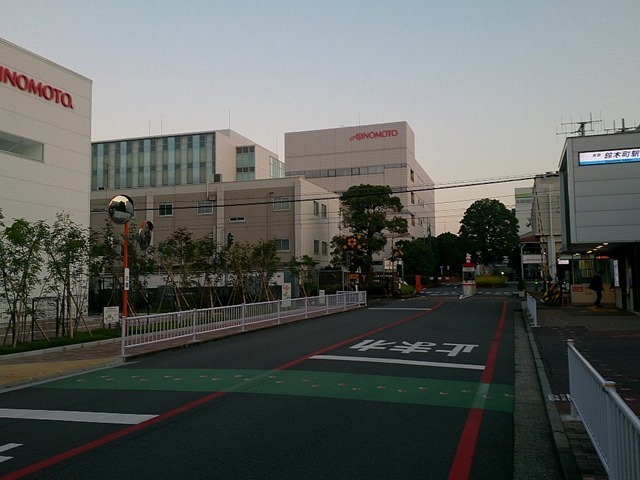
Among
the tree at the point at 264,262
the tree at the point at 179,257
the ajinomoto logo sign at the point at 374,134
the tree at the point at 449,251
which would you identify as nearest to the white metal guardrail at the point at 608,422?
the tree at the point at 179,257

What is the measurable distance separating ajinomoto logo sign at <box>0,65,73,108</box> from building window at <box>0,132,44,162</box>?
2.18m

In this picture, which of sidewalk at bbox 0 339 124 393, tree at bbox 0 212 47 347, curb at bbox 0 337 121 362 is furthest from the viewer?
tree at bbox 0 212 47 347

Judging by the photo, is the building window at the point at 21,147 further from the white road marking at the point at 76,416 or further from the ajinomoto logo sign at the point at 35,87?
the white road marking at the point at 76,416

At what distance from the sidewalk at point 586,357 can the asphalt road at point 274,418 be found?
0.62 m

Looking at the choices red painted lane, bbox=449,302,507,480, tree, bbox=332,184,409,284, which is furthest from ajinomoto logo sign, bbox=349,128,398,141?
red painted lane, bbox=449,302,507,480

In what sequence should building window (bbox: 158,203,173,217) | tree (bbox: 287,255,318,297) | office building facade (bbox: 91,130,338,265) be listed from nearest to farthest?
1. tree (bbox: 287,255,318,297)
2. office building facade (bbox: 91,130,338,265)
3. building window (bbox: 158,203,173,217)

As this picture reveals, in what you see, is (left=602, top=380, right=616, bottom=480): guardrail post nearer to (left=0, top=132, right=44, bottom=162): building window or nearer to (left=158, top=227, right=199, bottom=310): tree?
(left=158, top=227, right=199, bottom=310): tree

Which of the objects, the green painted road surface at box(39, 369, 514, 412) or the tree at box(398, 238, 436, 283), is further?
the tree at box(398, 238, 436, 283)

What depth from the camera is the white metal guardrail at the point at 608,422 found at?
393 centimetres

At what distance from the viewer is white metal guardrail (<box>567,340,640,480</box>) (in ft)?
12.9

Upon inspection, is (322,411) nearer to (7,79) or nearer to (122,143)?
(7,79)

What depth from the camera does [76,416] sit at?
7746 mm

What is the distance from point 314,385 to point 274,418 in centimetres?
227

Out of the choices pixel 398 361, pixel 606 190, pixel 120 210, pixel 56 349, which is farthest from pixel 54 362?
pixel 606 190
